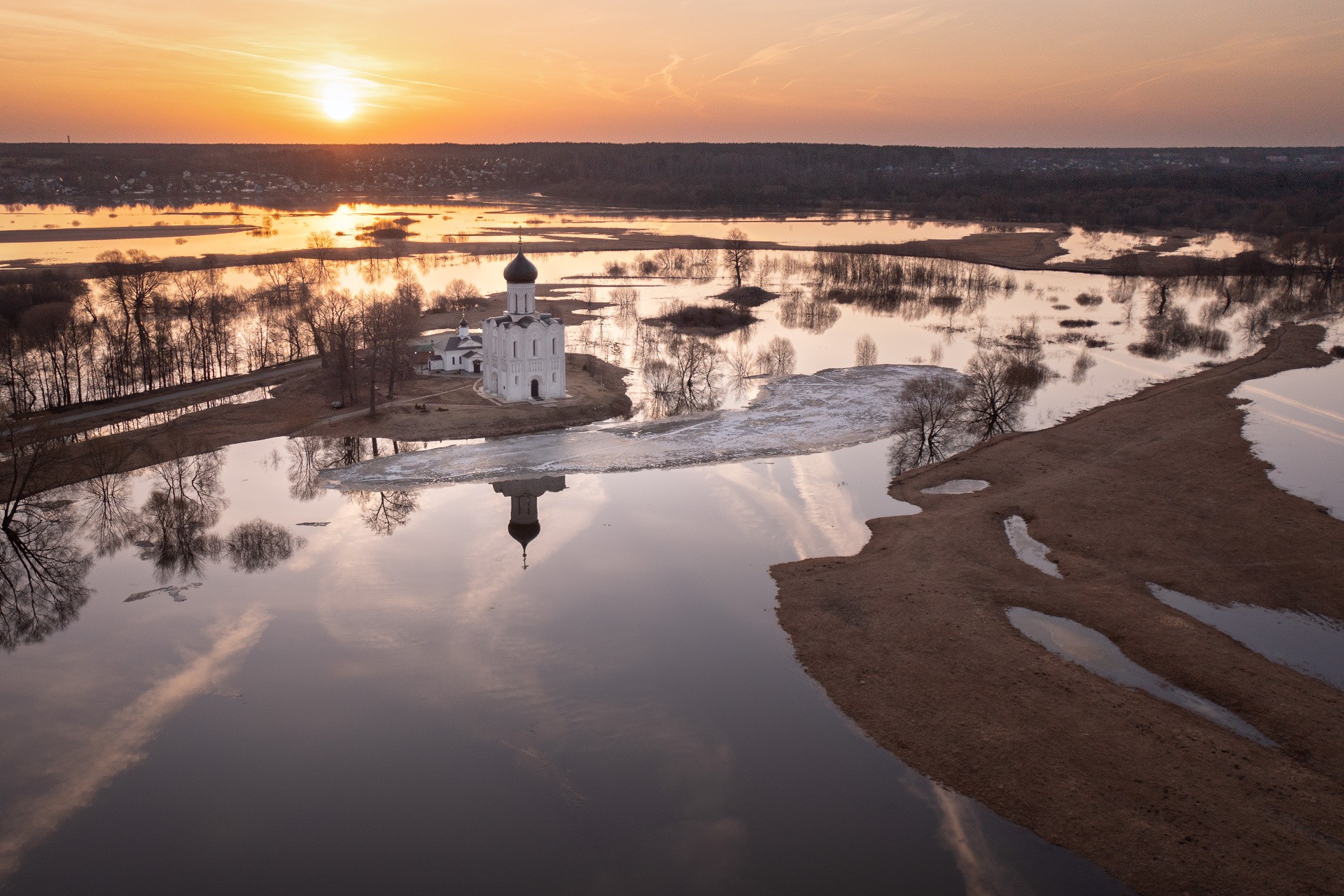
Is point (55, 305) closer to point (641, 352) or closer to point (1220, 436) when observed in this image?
point (641, 352)

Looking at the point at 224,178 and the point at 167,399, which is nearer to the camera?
the point at 167,399

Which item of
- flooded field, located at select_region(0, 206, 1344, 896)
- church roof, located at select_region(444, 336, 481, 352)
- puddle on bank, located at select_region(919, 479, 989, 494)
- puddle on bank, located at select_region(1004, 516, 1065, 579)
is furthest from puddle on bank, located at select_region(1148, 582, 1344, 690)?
church roof, located at select_region(444, 336, 481, 352)

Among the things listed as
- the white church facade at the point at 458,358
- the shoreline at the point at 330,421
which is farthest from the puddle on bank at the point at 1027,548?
the white church facade at the point at 458,358

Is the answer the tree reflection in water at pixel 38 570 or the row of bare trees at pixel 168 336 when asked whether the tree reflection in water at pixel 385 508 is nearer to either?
the tree reflection in water at pixel 38 570

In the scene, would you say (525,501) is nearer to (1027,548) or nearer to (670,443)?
(670,443)

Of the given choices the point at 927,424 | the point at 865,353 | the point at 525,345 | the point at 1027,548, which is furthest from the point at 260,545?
the point at 865,353

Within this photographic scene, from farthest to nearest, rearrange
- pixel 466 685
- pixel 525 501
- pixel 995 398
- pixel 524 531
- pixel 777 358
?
pixel 777 358, pixel 995 398, pixel 525 501, pixel 524 531, pixel 466 685
